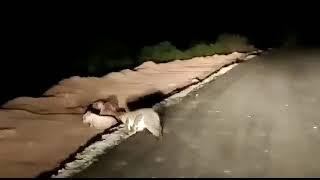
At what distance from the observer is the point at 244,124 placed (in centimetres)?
1109

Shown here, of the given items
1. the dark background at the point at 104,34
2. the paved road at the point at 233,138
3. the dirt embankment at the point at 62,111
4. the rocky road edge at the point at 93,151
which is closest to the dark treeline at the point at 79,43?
the dark background at the point at 104,34

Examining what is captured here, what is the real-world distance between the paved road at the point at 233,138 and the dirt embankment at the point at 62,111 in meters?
1.12

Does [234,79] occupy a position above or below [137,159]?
above

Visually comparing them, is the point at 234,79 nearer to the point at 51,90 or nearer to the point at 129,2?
the point at 51,90

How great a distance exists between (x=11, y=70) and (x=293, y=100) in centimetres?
968

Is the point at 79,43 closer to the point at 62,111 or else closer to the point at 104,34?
the point at 104,34

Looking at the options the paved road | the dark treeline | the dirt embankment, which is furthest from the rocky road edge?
the dark treeline

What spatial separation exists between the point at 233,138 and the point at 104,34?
18607 mm

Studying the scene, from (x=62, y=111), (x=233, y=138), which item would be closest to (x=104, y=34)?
(x=62, y=111)

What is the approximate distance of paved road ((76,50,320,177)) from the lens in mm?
8203

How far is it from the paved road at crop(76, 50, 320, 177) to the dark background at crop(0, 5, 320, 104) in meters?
5.35

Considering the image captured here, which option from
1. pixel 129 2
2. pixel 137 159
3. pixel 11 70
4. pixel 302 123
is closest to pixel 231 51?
pixel 129 2

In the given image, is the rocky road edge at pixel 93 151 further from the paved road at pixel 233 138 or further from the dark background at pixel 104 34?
the dark background at pixel 104 34

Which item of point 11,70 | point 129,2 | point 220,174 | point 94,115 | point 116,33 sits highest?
point 129,2
